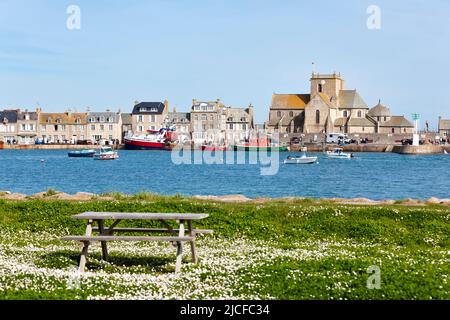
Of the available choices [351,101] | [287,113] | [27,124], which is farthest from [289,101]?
[27,124]

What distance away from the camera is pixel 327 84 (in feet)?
634

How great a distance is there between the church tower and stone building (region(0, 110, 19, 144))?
79.2m

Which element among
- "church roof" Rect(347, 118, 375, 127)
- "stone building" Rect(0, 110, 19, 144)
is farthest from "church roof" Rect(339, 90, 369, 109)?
"stone building" Rect(0, 110, 19, 144)

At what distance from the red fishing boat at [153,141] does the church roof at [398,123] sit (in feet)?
182

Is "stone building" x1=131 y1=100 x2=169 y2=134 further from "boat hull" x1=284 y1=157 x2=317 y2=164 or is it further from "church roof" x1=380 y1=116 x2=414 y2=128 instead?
"boat hull" x1=284 y1=157 x2=317 y2=164

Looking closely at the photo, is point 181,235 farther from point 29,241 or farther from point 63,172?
point 63,172

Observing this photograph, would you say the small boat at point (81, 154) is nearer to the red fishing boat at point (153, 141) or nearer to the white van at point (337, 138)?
the red fishing boat at point (153, 141)

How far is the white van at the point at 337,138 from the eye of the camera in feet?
585

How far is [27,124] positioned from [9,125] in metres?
5.11

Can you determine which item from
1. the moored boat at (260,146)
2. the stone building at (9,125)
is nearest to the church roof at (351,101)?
the moored boat at (260,146)

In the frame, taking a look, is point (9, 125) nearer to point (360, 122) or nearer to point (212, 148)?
point (212, 148)

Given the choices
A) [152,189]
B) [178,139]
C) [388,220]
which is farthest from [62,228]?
[178,139]

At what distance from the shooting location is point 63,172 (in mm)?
93938
